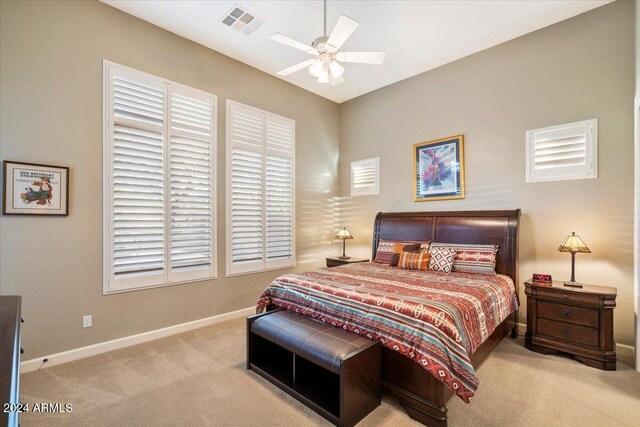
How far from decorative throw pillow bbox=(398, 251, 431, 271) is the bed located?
0.23m

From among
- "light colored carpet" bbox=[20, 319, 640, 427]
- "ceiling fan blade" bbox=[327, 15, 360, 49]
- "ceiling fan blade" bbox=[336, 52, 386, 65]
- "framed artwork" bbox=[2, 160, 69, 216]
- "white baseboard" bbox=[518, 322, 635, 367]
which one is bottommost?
"light colored carpet" bbox=[20, 319, 640, 427]

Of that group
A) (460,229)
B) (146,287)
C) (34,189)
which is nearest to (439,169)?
(460,229)

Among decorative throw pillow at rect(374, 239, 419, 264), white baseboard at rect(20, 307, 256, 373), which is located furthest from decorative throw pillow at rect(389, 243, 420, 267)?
white baseboard at rect(20, 307, 256, 373)

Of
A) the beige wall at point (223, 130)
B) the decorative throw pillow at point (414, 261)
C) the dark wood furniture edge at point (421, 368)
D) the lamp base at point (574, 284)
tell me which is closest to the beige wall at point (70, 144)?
A: the beige wall at point (223, 130)

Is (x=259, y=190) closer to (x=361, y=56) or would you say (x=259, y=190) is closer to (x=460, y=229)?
(x=361, y=56)

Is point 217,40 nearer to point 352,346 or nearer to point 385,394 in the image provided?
point 352,346

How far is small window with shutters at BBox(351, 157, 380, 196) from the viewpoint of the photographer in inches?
210

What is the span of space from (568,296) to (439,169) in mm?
2211

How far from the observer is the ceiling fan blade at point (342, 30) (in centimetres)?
241

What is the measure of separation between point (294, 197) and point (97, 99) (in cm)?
283

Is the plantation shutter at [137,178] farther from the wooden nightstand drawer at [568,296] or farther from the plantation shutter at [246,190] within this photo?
the wooden nightstand drawer at [568,296]

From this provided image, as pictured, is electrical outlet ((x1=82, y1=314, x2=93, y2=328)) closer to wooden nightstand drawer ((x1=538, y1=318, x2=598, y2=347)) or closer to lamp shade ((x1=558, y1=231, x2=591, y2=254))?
wooden nightstand drawer ((x1=538, y1=318, x2=598, y2=347))

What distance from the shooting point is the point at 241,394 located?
8.16 feet

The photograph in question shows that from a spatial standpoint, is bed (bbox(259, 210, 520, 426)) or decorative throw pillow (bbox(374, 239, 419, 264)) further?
decorative throw pillow (bbox(374, 239, 419, 264))
